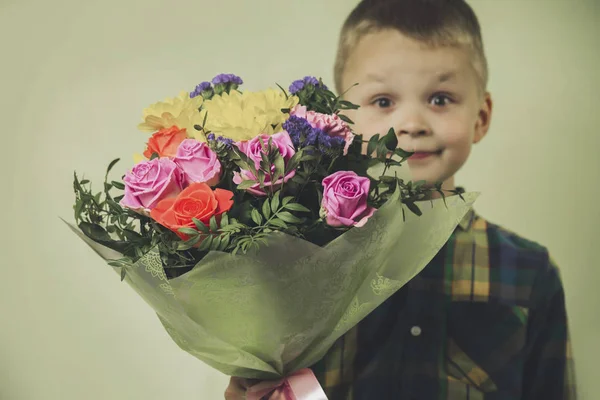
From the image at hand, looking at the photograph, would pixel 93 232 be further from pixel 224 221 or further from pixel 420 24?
pixel 420 24

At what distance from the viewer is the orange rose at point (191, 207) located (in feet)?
2.50

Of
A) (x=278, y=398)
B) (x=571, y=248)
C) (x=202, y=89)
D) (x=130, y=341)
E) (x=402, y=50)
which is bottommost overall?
(x=571, y=248)

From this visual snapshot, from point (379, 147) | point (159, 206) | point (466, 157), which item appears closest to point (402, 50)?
point (466, 157)

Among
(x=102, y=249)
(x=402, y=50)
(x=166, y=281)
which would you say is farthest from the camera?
(x=402, y=50)

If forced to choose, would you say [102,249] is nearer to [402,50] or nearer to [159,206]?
[159,206]

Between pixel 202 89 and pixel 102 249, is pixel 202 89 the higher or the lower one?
the higher one

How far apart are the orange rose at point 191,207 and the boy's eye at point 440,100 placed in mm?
668

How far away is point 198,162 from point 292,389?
1.28 ft

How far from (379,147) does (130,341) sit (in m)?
0.85

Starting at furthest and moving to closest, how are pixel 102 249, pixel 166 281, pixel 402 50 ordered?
pixel 402 50 → pixel 102 249 → pixel 166 281

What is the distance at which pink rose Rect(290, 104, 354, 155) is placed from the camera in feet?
2.80

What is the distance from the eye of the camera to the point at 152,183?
80cm

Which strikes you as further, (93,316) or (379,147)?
(93,316)

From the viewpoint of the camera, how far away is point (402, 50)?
129 cm
